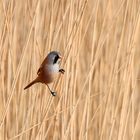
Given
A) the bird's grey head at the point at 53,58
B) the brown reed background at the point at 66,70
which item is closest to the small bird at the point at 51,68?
the bird's grey head at the point at 53,58

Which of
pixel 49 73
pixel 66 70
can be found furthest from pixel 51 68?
pixel 66 70

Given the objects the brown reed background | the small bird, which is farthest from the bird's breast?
the brown reed background

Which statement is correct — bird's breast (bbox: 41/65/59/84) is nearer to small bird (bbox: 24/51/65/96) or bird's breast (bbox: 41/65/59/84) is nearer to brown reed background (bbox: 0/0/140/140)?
small bird (bbox: 24/51/65/96)

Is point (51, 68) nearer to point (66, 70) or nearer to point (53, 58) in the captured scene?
point (53, 58)

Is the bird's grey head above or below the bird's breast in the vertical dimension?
above

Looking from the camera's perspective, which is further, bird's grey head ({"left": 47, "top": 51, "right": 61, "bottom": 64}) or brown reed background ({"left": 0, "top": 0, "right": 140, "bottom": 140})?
brown reed background ({"left": 0, "top": 0, "right": 140, "bottom": 140})

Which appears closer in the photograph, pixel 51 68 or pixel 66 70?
pixel 51 68

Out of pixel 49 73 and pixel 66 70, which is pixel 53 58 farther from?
pixel 66 70

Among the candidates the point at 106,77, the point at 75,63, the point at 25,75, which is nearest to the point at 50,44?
the point at 75,63

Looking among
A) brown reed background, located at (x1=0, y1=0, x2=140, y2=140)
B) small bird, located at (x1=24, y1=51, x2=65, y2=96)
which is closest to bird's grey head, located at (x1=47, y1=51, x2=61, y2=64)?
small bird, located at (x1=24, y1=51, x2=65, y2=96)

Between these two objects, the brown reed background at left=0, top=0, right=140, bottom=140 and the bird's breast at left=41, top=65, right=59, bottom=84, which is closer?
the bird's breast at left=41, top=65, right=59, bottom=84

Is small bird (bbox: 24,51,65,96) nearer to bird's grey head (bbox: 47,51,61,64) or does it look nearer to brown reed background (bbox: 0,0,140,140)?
bird's grey head (bbox: 47,51,61,64)

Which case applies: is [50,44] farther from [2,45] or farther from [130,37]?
[130,37]

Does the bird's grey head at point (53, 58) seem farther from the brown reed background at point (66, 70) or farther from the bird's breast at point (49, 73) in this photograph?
the brown reed background at point (66, 70)
